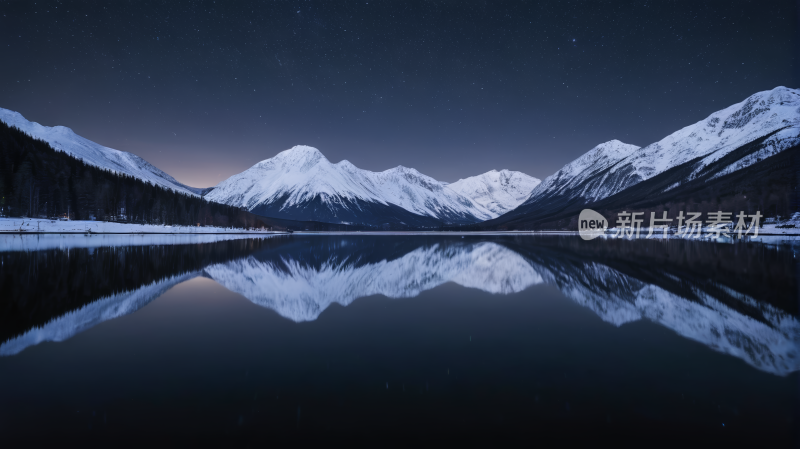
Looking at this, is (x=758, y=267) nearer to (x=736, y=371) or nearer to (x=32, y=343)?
(x=736, y=371)

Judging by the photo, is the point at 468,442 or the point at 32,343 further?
the point at 32,343

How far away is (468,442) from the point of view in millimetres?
6199

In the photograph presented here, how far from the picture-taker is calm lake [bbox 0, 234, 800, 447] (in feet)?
22.1

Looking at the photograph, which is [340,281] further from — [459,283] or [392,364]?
[392,364]

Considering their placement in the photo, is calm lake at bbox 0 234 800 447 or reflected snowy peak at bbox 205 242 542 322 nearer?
calm lake at bbox 0 234 800 447

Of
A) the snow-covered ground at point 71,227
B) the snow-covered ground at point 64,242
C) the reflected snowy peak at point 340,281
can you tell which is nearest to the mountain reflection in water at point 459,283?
the reflected snowy peak at point 340,281

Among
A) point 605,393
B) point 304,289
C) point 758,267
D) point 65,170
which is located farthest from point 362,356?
point 65,170

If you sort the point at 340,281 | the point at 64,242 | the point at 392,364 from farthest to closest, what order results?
the point at 64,242 < the point at 340,281 < the point at 392,364

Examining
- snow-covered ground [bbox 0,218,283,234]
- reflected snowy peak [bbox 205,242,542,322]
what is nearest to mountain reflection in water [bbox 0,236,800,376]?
reflected snowy peak [bbox 205,242,542,322]

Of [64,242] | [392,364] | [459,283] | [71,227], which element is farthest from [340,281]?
[71,227]

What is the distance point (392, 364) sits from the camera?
9.66 metres

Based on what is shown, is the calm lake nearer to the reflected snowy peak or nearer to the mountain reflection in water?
the mountain reflection in water

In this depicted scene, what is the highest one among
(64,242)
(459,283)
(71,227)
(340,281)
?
(71,227)

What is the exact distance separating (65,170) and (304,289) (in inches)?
5671
